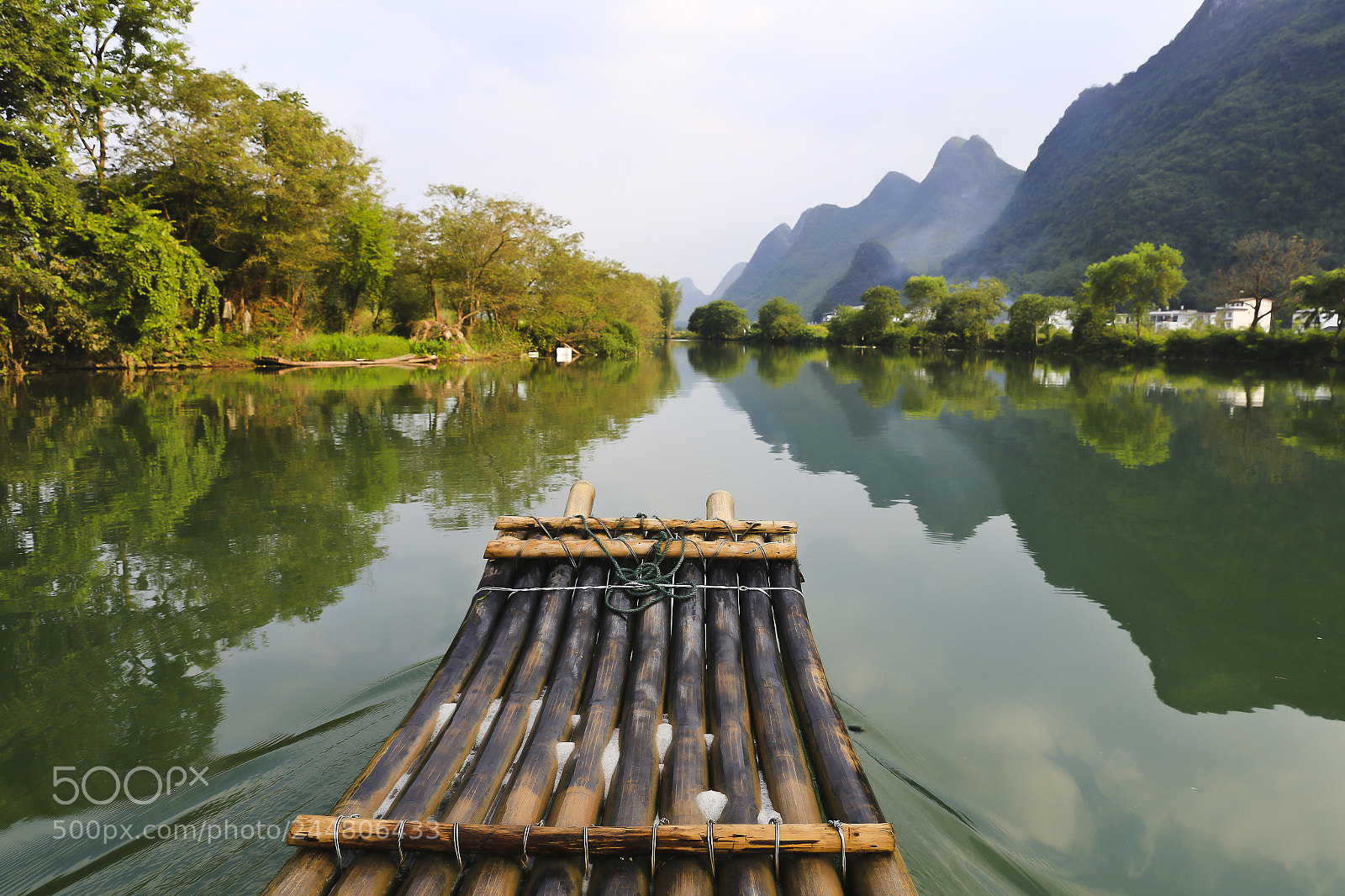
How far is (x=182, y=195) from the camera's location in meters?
25.3

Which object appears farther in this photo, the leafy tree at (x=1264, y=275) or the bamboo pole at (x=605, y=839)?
the leafy tree at (x=1264, y=275)

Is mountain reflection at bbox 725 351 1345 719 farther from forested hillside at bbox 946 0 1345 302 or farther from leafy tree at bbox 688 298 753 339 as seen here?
leafy tree at bbox 688 298 753 339

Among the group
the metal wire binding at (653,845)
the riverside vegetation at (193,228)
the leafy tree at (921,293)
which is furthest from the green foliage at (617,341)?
the metal wire binding at (653,845)

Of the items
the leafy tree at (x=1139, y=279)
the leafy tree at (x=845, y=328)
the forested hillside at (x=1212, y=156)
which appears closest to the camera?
the leafy tree at (x=1139, y=279)

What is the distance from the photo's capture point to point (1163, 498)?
26.1ft

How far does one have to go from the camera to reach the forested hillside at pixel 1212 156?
64250 mm

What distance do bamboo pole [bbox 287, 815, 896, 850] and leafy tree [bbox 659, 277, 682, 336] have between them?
319 feet

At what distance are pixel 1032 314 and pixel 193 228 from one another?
50103 millimetres

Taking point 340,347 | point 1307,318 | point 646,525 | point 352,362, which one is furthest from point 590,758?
point 1307,318

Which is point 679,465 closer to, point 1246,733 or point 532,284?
point 1246,733

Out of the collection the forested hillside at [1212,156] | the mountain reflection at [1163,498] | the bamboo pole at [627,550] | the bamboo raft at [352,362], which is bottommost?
the mountain reflection at [1163,498]

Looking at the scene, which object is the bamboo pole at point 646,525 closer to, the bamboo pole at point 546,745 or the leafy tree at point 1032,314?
the bamboo pole at point 546,745

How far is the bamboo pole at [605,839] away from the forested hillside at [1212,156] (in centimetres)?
7917

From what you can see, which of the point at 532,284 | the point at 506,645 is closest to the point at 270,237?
the point at 532,284
